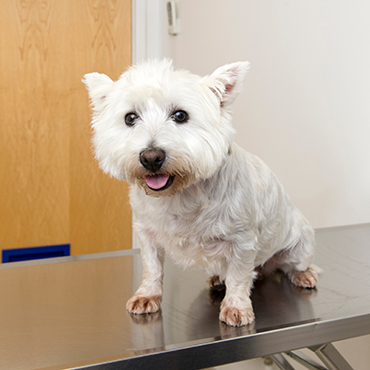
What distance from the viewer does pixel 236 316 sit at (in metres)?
0.81

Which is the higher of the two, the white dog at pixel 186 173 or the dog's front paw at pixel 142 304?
the white dog at pixel 186 173

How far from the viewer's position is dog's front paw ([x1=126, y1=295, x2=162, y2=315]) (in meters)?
0.87

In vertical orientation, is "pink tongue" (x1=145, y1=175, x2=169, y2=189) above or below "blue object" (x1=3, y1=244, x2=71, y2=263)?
above

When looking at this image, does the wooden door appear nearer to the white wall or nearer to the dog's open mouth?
the white wall

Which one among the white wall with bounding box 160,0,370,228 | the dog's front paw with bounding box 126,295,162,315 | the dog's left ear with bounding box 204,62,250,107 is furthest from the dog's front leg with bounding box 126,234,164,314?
the white wall with bounding box 160,0,370,228

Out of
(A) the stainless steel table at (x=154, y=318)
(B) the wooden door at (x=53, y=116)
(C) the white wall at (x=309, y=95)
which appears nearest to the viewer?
(A) the stainless steel table at (x=154, y=318)

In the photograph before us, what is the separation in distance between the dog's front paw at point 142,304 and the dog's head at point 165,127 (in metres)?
0.26

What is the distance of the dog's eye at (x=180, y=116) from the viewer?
77cm

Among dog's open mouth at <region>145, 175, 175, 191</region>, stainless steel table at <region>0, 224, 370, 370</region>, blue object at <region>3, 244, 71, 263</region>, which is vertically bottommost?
blue object at <region>3, 244, 71, 263</region>

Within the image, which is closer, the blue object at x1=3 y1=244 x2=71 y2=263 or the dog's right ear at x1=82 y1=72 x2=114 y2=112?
the dog's right ear at x1=82 y1=72 x2=114 y2=112

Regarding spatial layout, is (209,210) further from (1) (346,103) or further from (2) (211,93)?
(1) (346,103)

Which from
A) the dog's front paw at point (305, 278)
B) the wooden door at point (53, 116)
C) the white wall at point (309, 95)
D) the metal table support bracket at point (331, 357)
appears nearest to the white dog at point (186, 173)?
the dog's front paw at point (305, 278)

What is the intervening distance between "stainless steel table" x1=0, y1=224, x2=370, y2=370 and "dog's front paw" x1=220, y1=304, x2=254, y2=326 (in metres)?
0.01

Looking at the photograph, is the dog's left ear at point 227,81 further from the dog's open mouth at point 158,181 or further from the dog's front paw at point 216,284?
the dog's front paw at point 216,284
